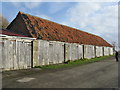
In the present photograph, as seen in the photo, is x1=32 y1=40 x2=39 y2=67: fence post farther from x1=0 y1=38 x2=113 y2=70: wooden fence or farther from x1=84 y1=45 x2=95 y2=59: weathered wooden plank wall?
x1=84 y1=45 x2=95 y2=59: weathered wooden plank wall

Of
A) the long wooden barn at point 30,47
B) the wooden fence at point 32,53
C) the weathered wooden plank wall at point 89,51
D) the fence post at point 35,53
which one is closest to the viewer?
the wooden fence at point 32,53

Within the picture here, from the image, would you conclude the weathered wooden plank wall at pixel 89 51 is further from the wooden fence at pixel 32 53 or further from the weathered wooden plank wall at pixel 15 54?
the weathered wooden plank wall at pixel 15 54

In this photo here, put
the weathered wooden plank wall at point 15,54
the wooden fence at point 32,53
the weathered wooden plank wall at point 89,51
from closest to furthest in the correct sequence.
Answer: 1. the weathered wooden plank wall at point 15,54
2. the wooden fence at point 32,53
3. the weathered wooden plank wall at point 89,51

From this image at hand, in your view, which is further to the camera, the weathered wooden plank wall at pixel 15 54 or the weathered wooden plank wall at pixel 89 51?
the weathered wooden plank wall at pixel 89 51

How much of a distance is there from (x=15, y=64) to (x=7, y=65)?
0.74m

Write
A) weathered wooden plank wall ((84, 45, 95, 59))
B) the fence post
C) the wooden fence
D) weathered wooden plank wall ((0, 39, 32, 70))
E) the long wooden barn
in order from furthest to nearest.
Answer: weathered wooden plank wall ((84, 45, 95, 59)) → the fence post → the long wooden barn → the wooden fence → weathered wooden plank wall ((0, 39, 32, 70))

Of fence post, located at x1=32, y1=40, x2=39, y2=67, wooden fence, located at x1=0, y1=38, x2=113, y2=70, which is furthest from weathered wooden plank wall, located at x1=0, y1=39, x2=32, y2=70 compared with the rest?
fence post, located at x1=32, y1=40, x2=39, y2=67

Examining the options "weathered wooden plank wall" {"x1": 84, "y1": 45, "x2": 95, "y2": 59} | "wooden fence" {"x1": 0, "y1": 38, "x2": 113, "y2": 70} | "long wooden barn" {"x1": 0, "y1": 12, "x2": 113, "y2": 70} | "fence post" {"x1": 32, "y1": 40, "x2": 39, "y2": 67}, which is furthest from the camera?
"weathered wooden plank wall" {"x1": 84, "y1": 45, "x2": 95, "y2": 59}

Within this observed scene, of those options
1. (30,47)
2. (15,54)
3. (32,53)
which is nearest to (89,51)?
(32,53)

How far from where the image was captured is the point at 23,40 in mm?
10852

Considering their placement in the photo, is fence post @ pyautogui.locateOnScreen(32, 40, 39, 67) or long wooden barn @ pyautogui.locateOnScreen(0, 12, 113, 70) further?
fence post @ pyautogui.locateOnScreen(32, 40, 39, 67)

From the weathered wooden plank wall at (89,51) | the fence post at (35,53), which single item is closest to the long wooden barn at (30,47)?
the fence post at (35,53)

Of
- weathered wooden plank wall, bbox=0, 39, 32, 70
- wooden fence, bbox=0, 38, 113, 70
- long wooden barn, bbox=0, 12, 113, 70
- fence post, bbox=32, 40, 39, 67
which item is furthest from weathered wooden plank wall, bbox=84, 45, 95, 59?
weathered wooden plank wall, bbox=0, 39, 32, 70

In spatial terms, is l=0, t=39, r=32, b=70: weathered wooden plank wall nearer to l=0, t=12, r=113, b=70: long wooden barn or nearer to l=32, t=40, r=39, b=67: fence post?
l=0, t=12, r=113, b=70: long wooden barn
